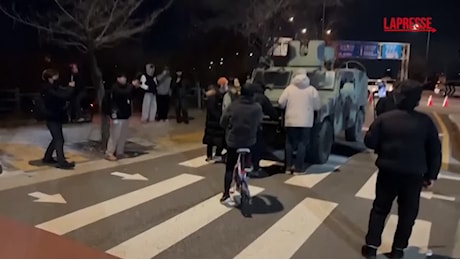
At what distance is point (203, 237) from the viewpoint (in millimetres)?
5238

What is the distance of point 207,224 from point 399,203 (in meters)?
2.30

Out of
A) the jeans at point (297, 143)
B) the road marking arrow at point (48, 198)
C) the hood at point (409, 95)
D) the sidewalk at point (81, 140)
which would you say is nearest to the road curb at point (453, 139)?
the jeans at point (297, 143)

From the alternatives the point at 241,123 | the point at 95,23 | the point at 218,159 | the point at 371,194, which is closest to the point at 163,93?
the point at 95,23

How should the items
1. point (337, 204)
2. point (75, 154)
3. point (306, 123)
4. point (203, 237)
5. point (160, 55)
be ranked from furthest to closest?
point (160, 55) < point (75, 154) < point (306, 123) < point (337, 204) < point (203, 237)

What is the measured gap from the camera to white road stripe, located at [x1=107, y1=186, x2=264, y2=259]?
481cm

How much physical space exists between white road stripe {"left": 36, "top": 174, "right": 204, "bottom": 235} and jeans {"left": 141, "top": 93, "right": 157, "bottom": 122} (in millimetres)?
6687

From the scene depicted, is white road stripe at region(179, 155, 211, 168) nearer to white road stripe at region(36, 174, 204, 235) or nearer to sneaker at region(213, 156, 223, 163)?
sneaker at region(213, 156, 223, 163)

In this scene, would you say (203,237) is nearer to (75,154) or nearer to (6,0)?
(75,154)

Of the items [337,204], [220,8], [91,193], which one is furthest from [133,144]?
[220,8]

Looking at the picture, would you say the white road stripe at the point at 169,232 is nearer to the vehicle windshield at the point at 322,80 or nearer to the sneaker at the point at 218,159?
the sneaker at the point at 218,159

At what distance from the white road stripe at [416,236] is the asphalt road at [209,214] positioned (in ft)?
0.04

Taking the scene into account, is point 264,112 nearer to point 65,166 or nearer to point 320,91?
point 320,91

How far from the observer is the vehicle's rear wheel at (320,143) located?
9.24 m

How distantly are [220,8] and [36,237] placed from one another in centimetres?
2035
